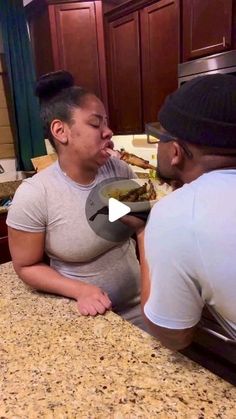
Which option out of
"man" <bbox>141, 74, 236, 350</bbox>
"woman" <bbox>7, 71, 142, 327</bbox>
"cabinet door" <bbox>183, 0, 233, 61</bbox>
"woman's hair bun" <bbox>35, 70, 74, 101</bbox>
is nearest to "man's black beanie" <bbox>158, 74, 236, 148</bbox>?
"man" <bbox>141, 74, 236, 350</bbox>

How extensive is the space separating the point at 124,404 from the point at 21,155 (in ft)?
8.81

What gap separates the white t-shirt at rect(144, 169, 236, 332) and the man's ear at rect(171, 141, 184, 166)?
6 cm

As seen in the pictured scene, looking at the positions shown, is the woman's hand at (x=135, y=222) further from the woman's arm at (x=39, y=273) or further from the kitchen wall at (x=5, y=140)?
the kitchen wall at (x=5, y=140)

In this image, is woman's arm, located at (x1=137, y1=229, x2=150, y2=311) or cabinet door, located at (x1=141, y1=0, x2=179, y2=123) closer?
woman's arm, located at (x1=137, y1=229, x2=150, y2=311)

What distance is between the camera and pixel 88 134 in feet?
3.32

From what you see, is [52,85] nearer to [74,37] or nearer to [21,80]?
[74,37]

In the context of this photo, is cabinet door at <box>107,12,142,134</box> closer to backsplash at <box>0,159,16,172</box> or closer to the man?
backsplash at <box>0,159,16,172</box>

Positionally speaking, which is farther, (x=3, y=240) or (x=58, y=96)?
(x=3, y=240)

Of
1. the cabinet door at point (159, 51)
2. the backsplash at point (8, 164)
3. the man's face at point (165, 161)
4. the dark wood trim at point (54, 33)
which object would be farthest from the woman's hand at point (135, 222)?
the backsplash at point (8, 164)

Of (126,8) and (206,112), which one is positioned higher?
(126,8)

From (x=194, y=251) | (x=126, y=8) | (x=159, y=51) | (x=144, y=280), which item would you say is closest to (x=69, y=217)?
(x=144, y=280)

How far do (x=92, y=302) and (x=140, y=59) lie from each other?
213 centimetres

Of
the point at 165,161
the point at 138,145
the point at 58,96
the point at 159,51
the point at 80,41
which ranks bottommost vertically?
the point at 138,145

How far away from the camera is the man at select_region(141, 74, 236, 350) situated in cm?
49
